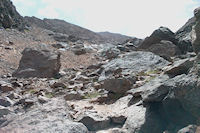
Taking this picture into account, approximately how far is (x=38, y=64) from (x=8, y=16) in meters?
20.0

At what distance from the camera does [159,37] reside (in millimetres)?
17156

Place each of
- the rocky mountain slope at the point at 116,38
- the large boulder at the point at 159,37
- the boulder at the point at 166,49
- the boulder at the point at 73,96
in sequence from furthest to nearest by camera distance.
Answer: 1. the rocky mountain slope at the point at 116,38
2. the large boulder at the point at 159,37
3. the boulder at the point at 166,49
4. the boulder at the point at 73,96

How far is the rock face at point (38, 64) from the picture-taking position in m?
15.1

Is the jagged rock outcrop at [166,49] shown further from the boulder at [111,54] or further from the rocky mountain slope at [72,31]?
the rocky mountain slope at [72,31]

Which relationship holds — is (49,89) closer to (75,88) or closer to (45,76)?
(75,88)

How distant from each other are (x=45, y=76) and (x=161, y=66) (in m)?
5.42

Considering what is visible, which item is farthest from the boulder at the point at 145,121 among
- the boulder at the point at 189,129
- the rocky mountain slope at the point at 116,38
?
the rocky mountain slope at the point at 116,38

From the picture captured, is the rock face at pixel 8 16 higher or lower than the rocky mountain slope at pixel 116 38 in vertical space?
higher

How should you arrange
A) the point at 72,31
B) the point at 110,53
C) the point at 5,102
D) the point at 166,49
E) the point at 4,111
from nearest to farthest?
the point at 4,111
the point at 5,102
the point at 166,49
the point at 110,53
the point at 72,31

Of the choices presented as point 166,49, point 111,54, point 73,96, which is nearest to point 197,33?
point 73,96

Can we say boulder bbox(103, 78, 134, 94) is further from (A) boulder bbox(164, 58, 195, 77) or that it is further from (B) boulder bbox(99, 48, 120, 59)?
(B) boulder bbox(99, 48, 120, 59)

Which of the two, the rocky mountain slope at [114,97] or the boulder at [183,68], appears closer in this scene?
the rocky mountain slope at [114,97]

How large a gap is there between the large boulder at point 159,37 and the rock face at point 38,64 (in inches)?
182

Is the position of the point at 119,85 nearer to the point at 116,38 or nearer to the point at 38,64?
the point at 38,64
